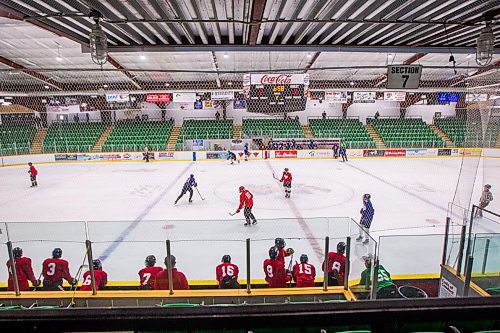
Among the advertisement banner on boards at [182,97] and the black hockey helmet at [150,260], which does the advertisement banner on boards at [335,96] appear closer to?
the advertisement banner on boards at [182,97]

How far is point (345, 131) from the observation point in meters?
23.3

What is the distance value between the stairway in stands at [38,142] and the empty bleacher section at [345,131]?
1919cm

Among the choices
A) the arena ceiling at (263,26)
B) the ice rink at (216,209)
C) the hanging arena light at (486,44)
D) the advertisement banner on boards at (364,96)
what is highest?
the arena ceiling at (263,26)

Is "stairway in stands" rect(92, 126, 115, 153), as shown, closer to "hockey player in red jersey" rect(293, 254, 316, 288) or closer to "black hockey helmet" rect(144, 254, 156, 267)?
"black hockey helmet" rect(144, 254, 156, 267)

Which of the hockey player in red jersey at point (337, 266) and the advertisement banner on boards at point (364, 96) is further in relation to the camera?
the advertisement banner on boards at point (364, 96)

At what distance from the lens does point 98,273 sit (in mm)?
4543

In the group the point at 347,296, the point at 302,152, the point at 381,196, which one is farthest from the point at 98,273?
the point at 302,152

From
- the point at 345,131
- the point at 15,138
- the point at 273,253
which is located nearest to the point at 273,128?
the point at 345,131

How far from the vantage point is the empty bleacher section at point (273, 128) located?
2189cm

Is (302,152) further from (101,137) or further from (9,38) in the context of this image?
(9,38)

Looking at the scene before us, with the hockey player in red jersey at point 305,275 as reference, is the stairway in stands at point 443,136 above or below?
above

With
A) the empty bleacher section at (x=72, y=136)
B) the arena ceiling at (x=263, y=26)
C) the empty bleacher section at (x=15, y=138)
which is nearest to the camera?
the arena ceiling at (x=263, y=26)

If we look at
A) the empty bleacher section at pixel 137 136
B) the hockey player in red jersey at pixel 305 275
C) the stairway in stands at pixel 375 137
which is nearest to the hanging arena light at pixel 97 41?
the hockey player in red jersey at pixel 305 275

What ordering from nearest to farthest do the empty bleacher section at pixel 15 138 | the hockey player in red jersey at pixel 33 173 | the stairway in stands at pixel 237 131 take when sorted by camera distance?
the hockey player in red jersey at pixel 33 173 < the empty bleacher section at pixel 15 138 < the stairway in stands at pixel 237 131
